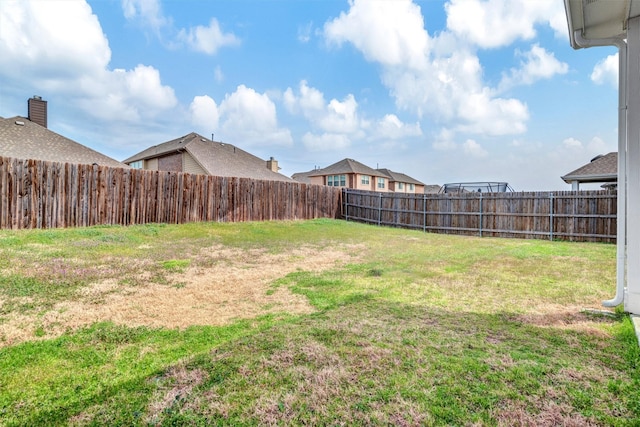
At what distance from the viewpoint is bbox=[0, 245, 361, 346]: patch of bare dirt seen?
3146 millimetres

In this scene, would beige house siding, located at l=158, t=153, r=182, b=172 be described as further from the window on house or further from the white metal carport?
the white metal carport

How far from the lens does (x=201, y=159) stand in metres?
19.5

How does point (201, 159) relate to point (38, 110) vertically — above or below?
below

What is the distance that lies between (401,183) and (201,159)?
2713 cm

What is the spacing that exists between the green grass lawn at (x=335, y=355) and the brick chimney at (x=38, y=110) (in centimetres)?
1545

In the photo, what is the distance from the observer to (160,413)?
1.77 meters

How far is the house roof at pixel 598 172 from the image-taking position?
1428 centimetres

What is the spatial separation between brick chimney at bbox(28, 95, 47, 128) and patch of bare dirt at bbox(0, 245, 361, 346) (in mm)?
17022

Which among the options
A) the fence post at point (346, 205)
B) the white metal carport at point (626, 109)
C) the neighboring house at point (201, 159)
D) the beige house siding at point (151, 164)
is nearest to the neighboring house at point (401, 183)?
the neighboring house at point (201, 159)

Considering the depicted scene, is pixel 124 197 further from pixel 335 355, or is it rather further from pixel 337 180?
pixel 337 180

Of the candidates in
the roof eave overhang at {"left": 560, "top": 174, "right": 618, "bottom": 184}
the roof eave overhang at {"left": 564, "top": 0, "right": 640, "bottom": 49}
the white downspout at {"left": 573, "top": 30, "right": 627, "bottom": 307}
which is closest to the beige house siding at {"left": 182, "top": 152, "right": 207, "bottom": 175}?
the roof eave overhang at {"left": 564, "top": 0, "right": 640, "bottom": 49}

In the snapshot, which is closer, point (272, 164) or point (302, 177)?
point (272, 164)

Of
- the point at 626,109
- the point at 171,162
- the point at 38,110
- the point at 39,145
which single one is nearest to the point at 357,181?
the point at 171,162

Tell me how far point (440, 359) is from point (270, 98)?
19365 mm
